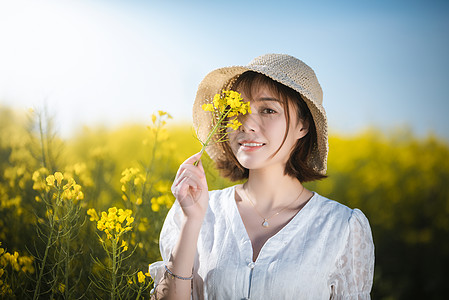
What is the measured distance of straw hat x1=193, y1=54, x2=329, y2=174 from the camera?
1.15 metres

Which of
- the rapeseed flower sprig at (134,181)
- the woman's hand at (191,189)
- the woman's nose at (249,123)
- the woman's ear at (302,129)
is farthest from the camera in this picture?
the rapeseed flower sprig at (134,181)

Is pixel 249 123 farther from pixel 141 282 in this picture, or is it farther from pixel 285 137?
pixel 141 282

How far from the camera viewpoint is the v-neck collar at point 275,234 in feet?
3.69

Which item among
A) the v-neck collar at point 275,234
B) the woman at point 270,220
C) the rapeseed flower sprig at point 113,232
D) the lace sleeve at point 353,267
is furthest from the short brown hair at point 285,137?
the rapeseed flower sprig at point 113,232

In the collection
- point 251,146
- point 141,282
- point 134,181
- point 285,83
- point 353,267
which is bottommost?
point 141,282

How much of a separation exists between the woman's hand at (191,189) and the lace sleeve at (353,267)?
40 cm

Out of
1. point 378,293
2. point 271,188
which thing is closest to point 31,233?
point 271,188

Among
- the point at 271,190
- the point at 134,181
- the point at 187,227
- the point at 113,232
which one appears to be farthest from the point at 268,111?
the point at 134,181

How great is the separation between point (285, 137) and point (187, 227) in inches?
15.2

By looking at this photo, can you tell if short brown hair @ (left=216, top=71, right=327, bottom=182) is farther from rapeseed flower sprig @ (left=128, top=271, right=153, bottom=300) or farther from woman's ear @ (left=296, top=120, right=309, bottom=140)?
rapeseed flower sprig @ (left=128, top=271, right=153, bottom=300)

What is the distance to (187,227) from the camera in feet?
3.44

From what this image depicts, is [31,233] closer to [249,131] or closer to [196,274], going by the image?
[196,274]

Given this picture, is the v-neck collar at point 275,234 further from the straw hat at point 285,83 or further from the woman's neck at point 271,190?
the straw hat at point 285,83

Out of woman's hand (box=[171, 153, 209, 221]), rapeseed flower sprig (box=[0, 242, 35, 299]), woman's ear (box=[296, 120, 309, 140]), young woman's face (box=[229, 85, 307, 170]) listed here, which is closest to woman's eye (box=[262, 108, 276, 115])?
young woman's face (box=[229, 85, 307, 170])
